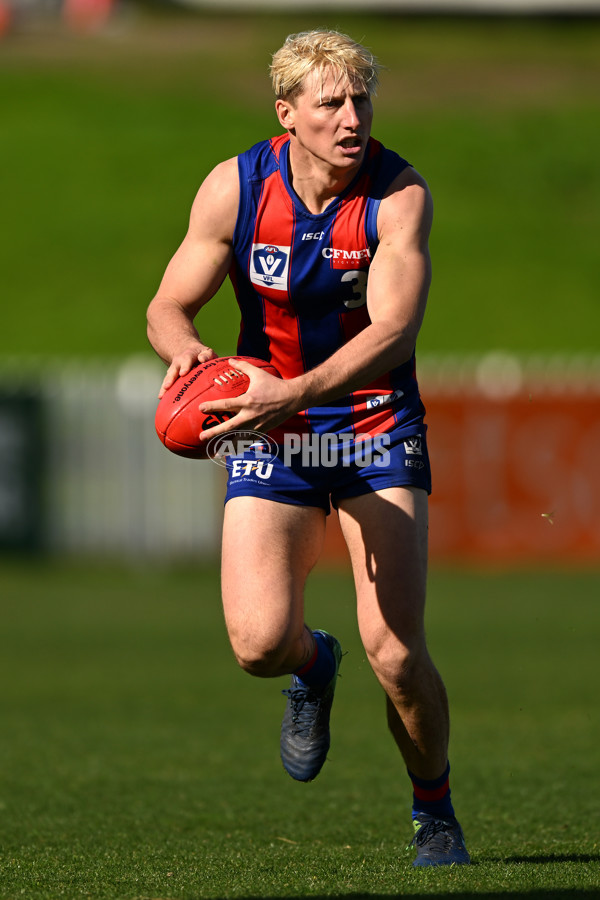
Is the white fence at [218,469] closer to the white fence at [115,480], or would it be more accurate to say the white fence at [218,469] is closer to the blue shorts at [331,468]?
the white fence at [115,480]

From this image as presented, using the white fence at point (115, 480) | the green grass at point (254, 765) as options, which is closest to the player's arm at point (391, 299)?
the green grass at point (254, 765)

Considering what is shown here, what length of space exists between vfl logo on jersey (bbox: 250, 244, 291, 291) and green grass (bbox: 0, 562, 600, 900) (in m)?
1.75

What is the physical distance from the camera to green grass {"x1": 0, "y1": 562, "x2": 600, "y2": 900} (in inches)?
197

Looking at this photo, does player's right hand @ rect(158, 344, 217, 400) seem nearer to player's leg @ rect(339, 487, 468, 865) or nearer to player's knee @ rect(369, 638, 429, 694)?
player's leg @ rect(339, 487, 468, 865)

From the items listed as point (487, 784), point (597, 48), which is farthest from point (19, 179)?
point (487, 784)

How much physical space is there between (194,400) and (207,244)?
2.29 ft

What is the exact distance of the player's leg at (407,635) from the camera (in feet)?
16.8

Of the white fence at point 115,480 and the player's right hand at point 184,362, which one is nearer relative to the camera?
the player's right hand at point 184,362

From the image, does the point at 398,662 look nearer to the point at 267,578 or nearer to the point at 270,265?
the point at 267,578

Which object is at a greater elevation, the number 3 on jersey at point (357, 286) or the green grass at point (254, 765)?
the number 3 on jersey at point (357, 286)

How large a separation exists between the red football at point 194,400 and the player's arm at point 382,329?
12cm

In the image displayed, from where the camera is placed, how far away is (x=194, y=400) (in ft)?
15.9

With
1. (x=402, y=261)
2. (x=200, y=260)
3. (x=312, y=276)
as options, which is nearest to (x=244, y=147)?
(x=200, y=260)

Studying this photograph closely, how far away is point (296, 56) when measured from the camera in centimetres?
506
